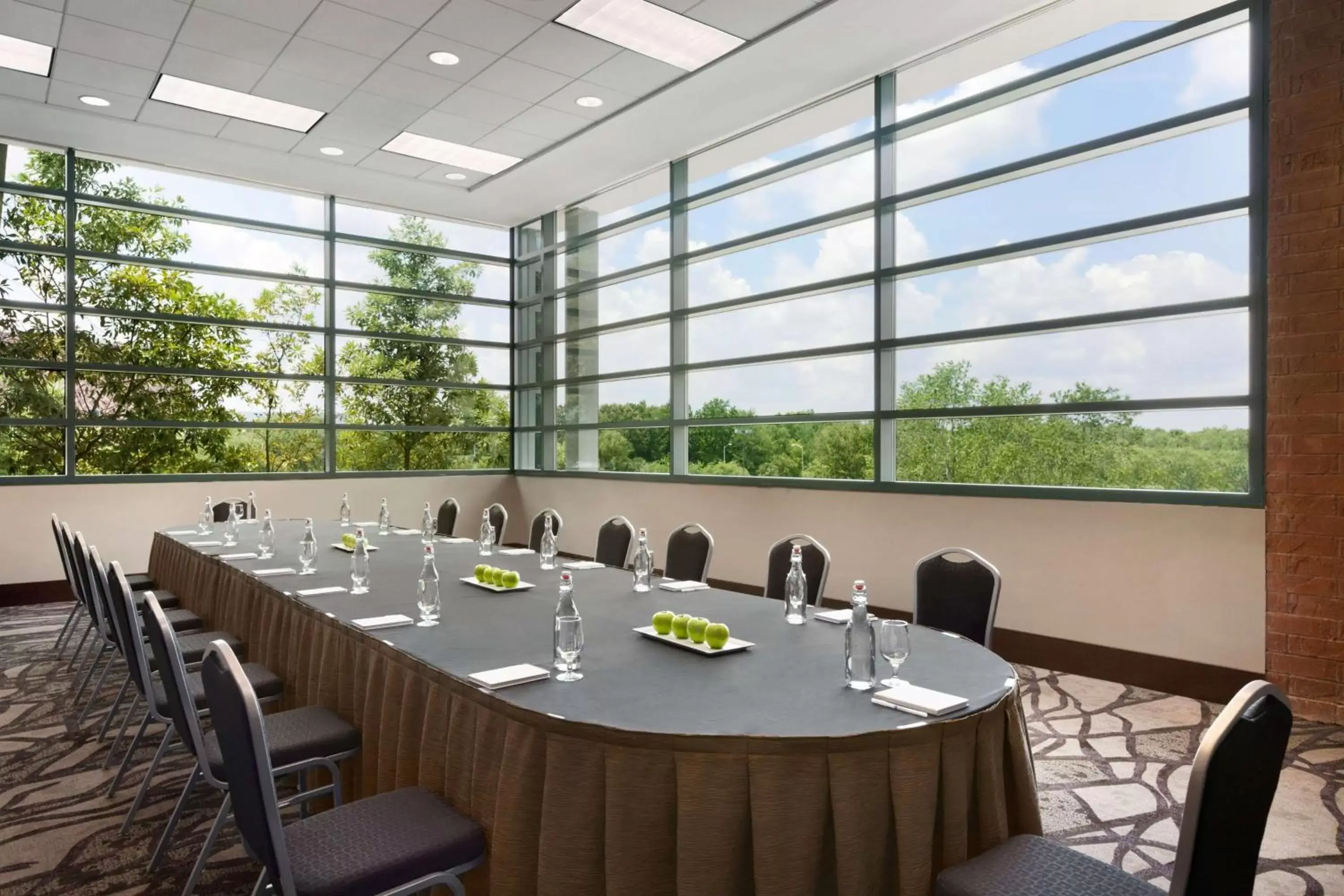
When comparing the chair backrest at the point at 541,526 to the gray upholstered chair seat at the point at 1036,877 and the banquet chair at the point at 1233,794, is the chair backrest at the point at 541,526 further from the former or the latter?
the banquet chair at the point at 1233,794

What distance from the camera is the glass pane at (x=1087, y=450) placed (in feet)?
16.2

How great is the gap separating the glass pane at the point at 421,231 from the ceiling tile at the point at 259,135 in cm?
165

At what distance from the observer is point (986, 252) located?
6039 millimetres

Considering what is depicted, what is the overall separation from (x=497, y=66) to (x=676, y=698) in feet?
19.1

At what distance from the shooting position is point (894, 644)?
90.9 inches

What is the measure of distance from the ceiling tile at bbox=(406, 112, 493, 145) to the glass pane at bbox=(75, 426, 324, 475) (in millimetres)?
3752

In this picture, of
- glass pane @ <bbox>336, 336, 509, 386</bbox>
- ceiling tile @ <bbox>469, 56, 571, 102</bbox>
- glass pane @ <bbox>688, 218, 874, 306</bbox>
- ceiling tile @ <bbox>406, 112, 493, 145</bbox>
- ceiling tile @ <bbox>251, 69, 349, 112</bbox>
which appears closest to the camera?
ceiling tile @ <bbox>469, 56, 571, 102</bbox>

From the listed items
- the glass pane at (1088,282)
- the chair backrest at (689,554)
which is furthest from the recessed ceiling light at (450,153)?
the chair backrest at (689,554)

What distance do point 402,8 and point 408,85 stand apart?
4.21ft

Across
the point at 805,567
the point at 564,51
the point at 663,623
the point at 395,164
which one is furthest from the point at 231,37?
the point at 663,623

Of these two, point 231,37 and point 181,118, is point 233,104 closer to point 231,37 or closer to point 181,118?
point 181,118

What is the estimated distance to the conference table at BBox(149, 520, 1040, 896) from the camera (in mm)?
1788

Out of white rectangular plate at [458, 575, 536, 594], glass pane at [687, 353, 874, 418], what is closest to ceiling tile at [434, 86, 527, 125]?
glass pane at [687, 353, 874, 418]

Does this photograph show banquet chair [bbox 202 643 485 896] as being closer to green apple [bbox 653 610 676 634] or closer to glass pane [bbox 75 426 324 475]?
green apple [bbox 653 610 676 634]
